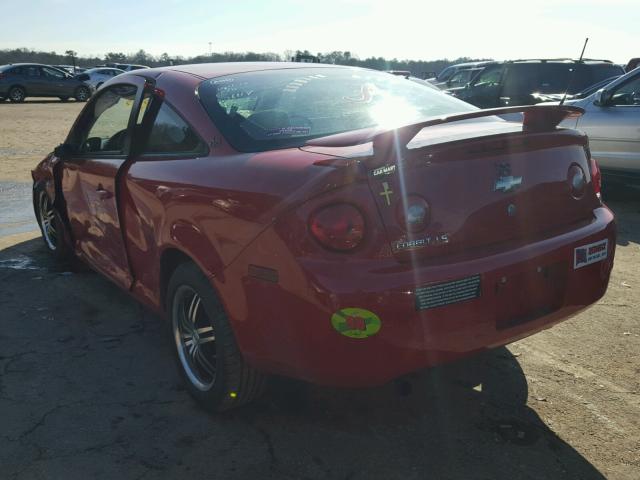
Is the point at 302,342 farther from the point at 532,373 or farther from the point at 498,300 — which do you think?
the point at 532,373

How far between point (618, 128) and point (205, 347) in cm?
592

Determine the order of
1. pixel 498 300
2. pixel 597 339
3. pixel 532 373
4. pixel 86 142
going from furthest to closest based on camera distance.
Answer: pixel 86 142, pixel 597 339, pixel 532 373, pixel 498 300

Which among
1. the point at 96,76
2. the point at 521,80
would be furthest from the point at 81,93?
the point at 521,80

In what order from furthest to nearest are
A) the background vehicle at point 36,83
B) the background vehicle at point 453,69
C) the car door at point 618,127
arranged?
the background vehicle at point 36,83
the background vehicle at point 453,69
the car door at point 618,127

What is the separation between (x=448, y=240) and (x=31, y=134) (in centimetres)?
1456

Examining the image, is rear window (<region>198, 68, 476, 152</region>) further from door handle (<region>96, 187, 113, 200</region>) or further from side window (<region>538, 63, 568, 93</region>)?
Answer: side window (<region>538, 63, 568, 93</region>)

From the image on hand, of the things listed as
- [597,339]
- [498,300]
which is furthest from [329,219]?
[597,339]

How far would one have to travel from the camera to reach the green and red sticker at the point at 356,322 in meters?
2.24

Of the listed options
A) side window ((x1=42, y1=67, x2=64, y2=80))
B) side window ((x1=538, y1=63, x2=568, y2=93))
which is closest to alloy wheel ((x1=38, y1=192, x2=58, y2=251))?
side window ((x1=538, y1=63, x2=568, y2=93))

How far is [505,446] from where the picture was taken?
2.64 m

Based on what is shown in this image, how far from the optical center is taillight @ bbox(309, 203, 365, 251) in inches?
89.4

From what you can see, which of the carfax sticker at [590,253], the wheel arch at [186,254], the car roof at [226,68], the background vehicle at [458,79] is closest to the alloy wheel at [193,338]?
the wheel arch at [186,254]

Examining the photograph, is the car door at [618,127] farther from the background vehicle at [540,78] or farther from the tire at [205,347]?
the tire at [205,347]

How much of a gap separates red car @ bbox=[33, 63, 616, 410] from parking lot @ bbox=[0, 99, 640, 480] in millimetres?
268
